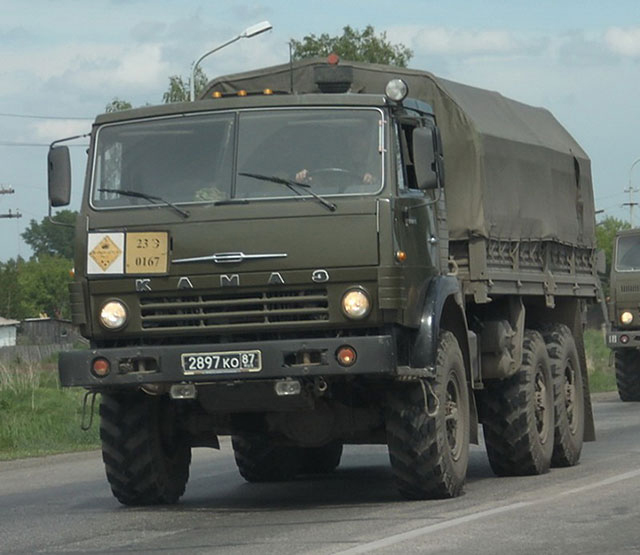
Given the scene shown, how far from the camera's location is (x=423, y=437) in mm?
11578

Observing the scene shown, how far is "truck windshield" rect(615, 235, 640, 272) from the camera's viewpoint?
28922mm

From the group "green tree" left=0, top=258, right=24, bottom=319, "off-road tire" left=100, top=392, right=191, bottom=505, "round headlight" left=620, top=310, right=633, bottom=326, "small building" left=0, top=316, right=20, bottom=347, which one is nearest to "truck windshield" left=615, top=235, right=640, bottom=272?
"round headlight" left=620, top=310, right=633, bottom=326

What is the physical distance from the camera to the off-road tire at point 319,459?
15.2 metres

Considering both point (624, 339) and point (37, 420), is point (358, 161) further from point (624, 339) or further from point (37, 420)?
A: point (624, 339)

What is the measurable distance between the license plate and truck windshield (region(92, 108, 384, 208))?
1054 mm

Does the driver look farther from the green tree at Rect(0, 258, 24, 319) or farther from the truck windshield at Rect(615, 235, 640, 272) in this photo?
the green tree at Rect(0, 258, 24, 319)

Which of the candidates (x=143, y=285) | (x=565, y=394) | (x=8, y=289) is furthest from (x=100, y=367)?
(x=8, y=289)

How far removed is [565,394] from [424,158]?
4761 mm

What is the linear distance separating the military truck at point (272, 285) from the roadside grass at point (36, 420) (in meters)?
7.38

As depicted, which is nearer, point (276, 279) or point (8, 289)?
point (276, 279)

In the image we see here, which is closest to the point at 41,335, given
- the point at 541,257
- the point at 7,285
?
the point at 7,285

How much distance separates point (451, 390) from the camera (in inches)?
485

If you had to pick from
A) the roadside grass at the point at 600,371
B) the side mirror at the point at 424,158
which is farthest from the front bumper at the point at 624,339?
the side mirror at the point at 424,158

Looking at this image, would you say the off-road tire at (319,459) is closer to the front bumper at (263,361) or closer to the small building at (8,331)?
the front bumper at (263,361)
